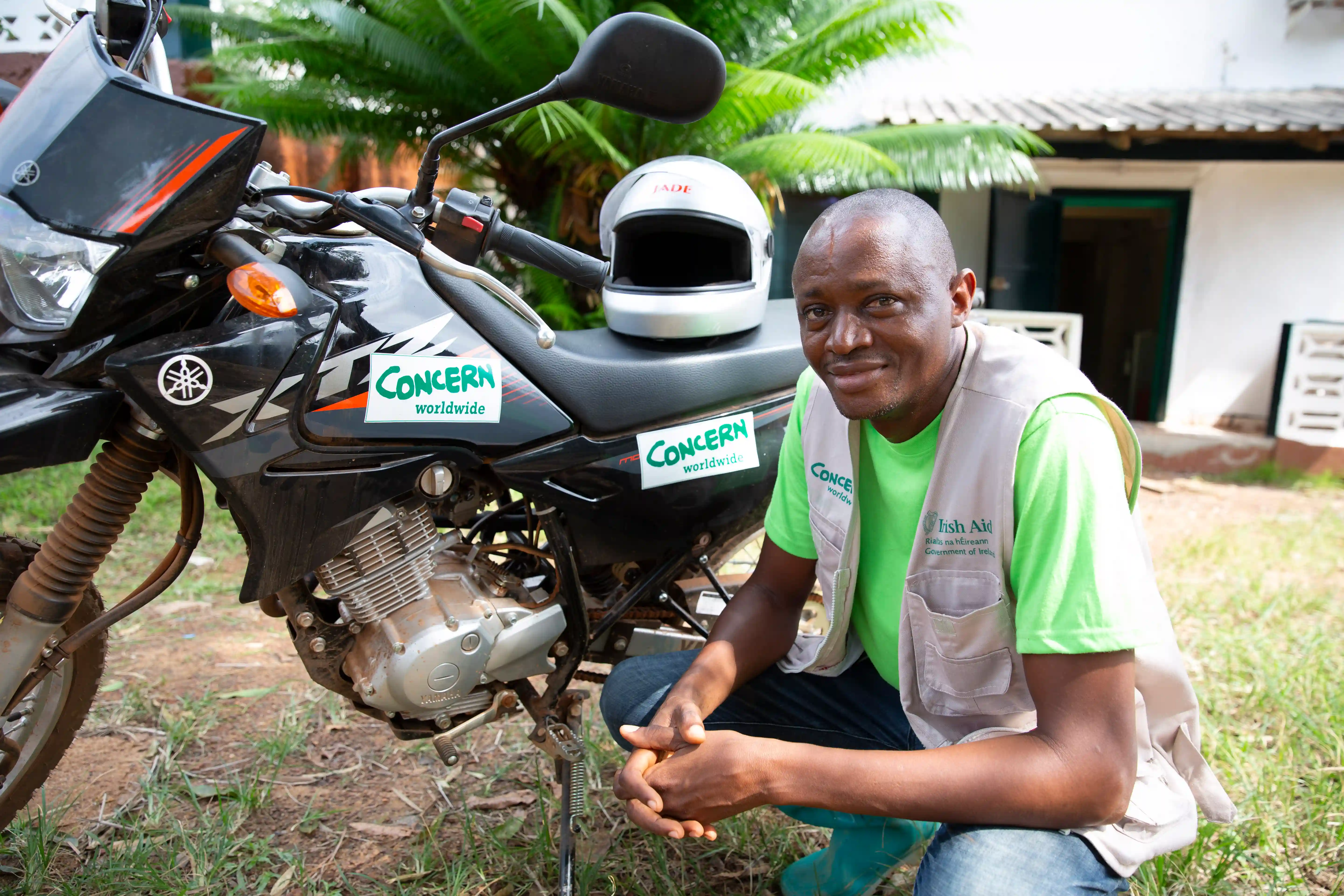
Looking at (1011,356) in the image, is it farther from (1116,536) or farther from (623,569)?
(623,569)

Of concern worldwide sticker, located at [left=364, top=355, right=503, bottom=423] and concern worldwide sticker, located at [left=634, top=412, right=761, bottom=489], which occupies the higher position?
concern worldwide sticker, located at [left=364, top=355, right=503, bottom=423]

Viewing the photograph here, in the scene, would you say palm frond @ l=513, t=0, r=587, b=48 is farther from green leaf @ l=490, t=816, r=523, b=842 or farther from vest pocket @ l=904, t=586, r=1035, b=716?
vest pocket @ l=904, t=586, r=1035, b=716

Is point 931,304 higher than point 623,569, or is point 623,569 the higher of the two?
point 931,304

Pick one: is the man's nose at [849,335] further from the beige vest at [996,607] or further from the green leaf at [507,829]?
the green leaf at [507,829]

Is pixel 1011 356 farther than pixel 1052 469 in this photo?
Yes

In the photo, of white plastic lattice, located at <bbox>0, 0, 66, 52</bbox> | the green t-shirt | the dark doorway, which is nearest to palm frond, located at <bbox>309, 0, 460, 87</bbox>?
white plastic lattice, located at <bbox>0, 0, 66, 52</bbox>

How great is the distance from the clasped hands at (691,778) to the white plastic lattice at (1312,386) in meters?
6.90

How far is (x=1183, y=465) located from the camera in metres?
7.12

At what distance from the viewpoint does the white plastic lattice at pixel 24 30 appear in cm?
482

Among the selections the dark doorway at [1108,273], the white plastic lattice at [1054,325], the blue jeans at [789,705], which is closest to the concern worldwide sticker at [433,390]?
the blue jeans at [789,705]

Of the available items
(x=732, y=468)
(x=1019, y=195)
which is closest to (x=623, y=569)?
(x=732, y=468)

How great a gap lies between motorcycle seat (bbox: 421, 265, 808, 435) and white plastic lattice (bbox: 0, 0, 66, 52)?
14.8 ft

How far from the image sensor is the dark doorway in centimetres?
744

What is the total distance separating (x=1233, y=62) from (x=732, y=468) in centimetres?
789
